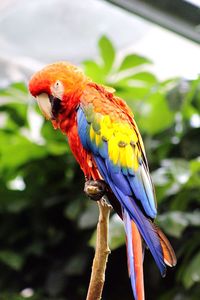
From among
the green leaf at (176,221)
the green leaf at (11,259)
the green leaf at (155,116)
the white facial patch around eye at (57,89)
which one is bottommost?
the green leaf at (11,259)

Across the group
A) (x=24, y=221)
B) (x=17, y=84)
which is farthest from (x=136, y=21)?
(x=24, y=221)

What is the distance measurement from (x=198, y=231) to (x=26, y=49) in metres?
0.97

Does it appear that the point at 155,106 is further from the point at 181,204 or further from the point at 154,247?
the point at 154,247

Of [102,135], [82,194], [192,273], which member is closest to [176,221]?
[192,273]

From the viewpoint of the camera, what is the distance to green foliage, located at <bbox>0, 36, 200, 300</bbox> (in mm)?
1261

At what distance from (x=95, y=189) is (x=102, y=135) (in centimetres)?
6

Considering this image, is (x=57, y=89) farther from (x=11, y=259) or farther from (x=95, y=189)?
(x=11, y=259)

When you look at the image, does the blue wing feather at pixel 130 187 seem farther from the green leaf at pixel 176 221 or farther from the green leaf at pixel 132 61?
the green leaf at pixel 132 61

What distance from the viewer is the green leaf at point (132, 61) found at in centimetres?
132

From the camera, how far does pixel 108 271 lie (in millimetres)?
1368

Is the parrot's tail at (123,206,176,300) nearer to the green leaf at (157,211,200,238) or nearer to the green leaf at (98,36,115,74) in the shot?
the green leaf at (157,211,200,238)

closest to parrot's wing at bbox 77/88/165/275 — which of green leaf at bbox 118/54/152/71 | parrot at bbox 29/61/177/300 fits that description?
parrot at bbox 29/61/177/300

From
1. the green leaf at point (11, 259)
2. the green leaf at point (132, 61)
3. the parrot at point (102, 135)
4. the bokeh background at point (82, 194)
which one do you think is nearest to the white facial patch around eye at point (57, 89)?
the parrot at point (102, 135)

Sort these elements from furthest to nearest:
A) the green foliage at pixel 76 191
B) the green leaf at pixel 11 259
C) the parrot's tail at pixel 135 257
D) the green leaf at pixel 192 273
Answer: the green leaf at pixel 11 259 → the green foliage at pixel 76 191 → the green leaf at pixel 192 273 → the parrot's tail at pixel 135 257
